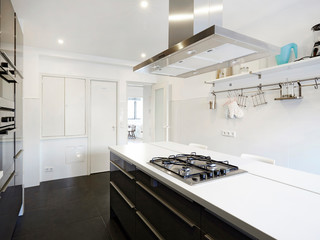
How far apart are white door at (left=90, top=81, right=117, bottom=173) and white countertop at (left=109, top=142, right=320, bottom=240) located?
307cm

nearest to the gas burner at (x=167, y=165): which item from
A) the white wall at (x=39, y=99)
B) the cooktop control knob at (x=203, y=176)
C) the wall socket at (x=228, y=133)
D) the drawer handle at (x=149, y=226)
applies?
the cooktop control knob at (x=203, y=176)

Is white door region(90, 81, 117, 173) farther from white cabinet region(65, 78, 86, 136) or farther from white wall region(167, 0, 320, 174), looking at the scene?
white wall region(167, 0, 320, 174)

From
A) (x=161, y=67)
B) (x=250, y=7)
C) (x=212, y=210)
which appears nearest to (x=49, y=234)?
(x=212, y=210)

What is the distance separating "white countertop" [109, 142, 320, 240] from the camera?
73cm

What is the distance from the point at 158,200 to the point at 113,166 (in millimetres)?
1126

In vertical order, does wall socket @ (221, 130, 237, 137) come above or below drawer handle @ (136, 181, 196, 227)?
above

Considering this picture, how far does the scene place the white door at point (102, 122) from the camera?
421cm

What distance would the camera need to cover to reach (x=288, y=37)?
2270mm

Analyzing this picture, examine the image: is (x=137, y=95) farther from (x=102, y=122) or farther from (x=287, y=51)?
(x=287, y=51)

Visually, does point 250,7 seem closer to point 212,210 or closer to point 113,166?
point 212,210

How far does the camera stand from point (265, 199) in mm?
966

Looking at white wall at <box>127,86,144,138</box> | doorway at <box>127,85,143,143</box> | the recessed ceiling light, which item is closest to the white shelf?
the recessed ceiling light

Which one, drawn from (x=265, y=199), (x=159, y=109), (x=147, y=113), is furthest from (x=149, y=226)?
(x=147, y=113)

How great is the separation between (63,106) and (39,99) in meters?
0.47
